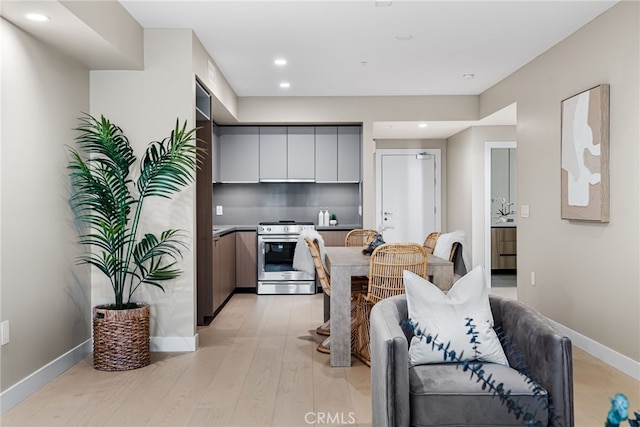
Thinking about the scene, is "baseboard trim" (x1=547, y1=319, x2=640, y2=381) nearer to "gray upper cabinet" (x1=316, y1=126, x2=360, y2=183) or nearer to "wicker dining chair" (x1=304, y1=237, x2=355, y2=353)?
"wicker dining chair" (x1=304, y1=237, x2=355, y2=353)

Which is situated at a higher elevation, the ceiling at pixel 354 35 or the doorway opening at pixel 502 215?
the ceiling at pixel 354 35

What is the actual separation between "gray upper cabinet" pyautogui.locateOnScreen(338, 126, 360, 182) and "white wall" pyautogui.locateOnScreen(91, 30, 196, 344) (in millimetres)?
3266

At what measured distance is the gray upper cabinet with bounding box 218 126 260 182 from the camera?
285 inches

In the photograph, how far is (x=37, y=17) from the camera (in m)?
3.03

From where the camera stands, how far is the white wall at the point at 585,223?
356 cm

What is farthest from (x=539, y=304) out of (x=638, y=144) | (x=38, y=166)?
(x=38, y=166)

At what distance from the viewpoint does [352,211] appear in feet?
25.2

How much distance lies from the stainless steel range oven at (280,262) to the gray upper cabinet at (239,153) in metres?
0.76

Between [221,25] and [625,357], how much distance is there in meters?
3.72

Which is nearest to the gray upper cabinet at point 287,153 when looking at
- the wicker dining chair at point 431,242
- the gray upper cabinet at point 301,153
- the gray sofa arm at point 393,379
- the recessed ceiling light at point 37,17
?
the gray upper cabinet at point 301,153

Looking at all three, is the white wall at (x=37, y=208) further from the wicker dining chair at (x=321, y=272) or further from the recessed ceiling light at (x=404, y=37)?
the recessed ceiling light at (x=404, y=37)

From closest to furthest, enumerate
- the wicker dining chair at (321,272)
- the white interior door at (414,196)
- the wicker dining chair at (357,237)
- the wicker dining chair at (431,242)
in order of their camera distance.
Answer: the wicker dining chair at (321,272), the wicker dining chair at (431,242), the wicker dining chair at (357,237), the white interior door at (414,196)

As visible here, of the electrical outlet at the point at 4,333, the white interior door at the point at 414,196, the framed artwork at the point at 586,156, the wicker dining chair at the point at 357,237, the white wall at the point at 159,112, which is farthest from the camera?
the white interior door at the point at 414,196

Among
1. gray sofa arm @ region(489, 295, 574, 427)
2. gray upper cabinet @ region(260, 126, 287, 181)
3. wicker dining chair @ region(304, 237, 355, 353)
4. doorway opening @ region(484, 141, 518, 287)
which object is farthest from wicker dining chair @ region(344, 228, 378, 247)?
gray sofa arm @ region(489, 295, 574, 427)
